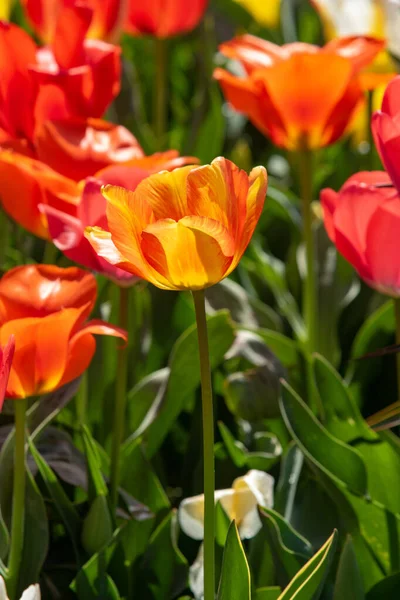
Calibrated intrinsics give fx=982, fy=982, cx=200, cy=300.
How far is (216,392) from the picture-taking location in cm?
92

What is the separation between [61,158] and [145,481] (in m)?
0.26

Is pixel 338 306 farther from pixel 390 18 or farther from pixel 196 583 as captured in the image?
pixel 196 583

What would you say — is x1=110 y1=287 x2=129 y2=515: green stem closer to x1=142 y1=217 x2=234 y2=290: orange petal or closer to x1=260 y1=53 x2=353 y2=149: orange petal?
x1=142 y1=217 x2=234 y2=290: orange petal

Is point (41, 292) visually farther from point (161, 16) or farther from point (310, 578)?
point (161, 16)

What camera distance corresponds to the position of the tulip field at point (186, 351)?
0.54 meters

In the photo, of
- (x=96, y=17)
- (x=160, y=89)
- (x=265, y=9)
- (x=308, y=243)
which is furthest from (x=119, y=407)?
(x=265, y=9)

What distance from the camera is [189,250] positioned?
1.69 feet

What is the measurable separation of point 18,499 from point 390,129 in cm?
32

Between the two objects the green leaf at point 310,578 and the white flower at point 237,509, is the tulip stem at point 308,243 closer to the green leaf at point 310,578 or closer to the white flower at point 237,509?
the white flower at point 237,509

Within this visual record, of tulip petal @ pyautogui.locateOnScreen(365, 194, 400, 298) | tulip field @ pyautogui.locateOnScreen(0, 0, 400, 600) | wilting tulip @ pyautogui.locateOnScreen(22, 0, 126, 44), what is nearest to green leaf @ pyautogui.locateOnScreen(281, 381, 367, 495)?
tulip field @ pyautogui.locateOnScreen(0, 0, 400, 600)

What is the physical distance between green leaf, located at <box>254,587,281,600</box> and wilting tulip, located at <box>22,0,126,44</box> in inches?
26.5

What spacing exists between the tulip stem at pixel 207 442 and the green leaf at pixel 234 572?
0.04 metres

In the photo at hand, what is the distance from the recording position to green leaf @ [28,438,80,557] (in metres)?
0.68

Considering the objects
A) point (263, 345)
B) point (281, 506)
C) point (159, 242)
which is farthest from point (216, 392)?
point (159, 242)
